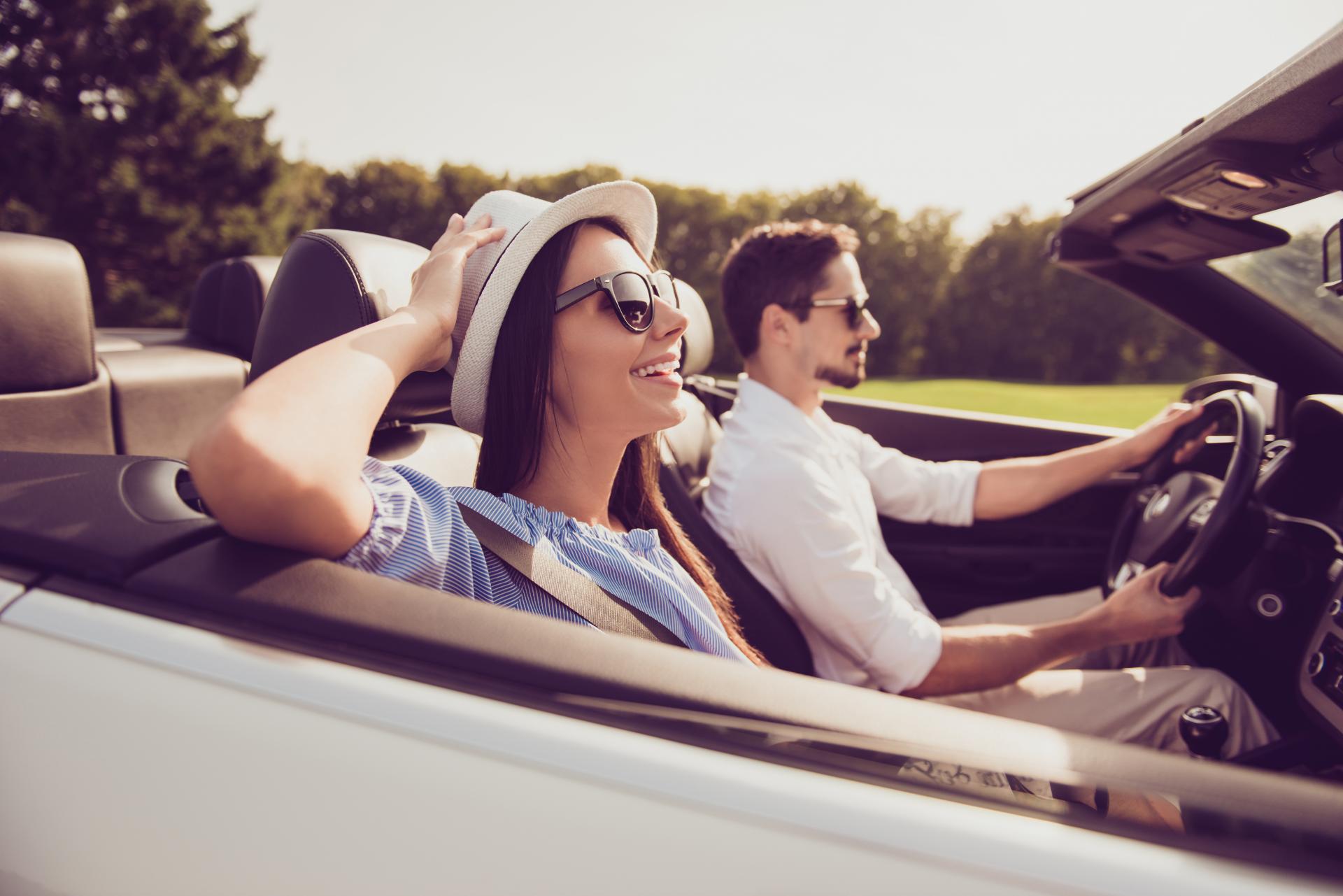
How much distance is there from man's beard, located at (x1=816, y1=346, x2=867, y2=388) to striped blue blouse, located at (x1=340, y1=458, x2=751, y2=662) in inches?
42.2

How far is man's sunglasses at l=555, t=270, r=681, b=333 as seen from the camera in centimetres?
145

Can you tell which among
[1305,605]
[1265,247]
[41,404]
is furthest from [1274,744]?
[41,404]

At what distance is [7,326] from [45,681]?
1534 mm

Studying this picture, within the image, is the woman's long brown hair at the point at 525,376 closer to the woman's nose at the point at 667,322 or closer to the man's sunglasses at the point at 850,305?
the woman's nose at the point at 667,322

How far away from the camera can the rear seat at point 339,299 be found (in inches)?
57.1

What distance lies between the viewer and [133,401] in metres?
3.20

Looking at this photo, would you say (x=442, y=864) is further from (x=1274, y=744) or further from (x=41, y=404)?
(x=41, y=404)

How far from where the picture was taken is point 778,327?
98.3 inches

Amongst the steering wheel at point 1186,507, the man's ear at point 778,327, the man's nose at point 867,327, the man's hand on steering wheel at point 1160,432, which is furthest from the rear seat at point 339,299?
the man's hand on steering wheel at point 1160,432

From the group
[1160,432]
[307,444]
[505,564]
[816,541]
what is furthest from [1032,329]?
[307,444]

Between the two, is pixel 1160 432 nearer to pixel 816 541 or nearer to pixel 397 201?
pixel 816 541

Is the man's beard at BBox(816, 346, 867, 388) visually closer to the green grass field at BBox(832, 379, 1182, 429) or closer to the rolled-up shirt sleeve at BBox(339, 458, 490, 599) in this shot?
the rolled-up shirt sleeve at BBox(339, 458, 490, 599)

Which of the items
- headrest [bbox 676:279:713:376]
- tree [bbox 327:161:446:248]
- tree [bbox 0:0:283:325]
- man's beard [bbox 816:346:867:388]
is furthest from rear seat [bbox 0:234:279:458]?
tree [bbox 0:0:283:325]

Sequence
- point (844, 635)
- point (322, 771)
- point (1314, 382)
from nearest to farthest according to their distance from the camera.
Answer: point (322, 771), point (844, 635), point (1314, 382)
